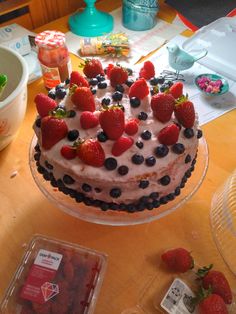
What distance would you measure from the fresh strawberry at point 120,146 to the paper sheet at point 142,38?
0.62 m

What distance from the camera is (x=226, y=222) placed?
2.50ft

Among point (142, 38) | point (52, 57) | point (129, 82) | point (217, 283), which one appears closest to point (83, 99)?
point (129, 82)

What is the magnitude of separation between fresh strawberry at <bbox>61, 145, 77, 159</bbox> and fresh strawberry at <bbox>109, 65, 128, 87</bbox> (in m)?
0.24

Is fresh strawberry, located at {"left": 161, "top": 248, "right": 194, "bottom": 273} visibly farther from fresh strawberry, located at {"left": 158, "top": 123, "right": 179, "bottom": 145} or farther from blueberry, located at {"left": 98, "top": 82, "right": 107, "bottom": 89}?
blueberry, located at {"left": 98, "top": 82, "right": 107, "bottom": 89}

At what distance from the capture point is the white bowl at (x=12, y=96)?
83 cm

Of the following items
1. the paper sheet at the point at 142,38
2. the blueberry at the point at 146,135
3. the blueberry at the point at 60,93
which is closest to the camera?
the blueberry at the point at 146,135

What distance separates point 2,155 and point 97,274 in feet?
1.46

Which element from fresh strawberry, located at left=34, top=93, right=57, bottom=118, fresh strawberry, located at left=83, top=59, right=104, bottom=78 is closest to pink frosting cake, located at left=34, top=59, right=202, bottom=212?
fresh strawberry, located at left=34, top=93, right=57, bottom=118

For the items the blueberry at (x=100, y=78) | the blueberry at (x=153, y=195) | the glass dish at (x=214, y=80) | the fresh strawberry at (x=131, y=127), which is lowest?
the glass dish at (x=214, y=80)

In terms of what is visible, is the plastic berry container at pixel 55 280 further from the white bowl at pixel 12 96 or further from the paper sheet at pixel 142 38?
the paper sheet at pixel 142 38

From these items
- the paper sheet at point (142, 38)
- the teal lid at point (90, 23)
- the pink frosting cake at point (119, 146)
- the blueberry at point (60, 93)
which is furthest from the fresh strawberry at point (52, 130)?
the teal lid at point (90, 23)

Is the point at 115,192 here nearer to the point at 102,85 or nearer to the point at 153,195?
the point at 153,195

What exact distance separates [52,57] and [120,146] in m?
0.51

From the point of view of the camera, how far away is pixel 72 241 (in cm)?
77
